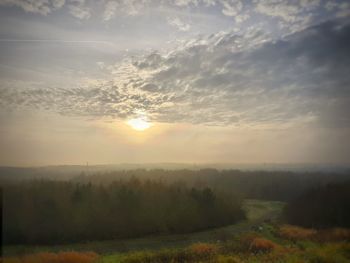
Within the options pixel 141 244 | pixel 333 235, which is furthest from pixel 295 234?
pixel 141 244

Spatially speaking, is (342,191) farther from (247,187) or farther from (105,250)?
(247,187)

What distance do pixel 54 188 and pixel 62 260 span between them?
24.2m

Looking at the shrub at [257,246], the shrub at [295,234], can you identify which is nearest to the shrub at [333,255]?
the shrub at [257,246]

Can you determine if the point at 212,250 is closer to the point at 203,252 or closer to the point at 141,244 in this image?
the point at 203,252

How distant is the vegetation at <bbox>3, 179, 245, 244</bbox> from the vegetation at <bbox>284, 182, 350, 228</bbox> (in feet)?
33.0

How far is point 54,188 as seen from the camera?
49.0 metres

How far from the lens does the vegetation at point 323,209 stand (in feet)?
150

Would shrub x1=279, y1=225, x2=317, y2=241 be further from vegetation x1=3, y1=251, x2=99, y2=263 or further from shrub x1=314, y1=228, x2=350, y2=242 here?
vegetation x1=3, y1=251, x2=99, y2=263

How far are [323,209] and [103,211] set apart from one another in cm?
2996

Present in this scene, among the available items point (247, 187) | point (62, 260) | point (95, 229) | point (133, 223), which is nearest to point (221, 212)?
point (133, 223)

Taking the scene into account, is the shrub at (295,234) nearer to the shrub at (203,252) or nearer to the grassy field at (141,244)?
the grassy field at (141,244)

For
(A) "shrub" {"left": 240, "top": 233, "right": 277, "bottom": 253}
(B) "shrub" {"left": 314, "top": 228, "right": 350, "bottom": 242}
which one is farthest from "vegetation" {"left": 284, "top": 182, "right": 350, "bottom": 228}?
(A) "shrub" {"left": 240, "top": 233, "right": 277, "bottom": 253}

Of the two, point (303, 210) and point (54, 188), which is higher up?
point (54, 188)

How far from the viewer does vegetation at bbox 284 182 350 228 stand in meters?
45.7
